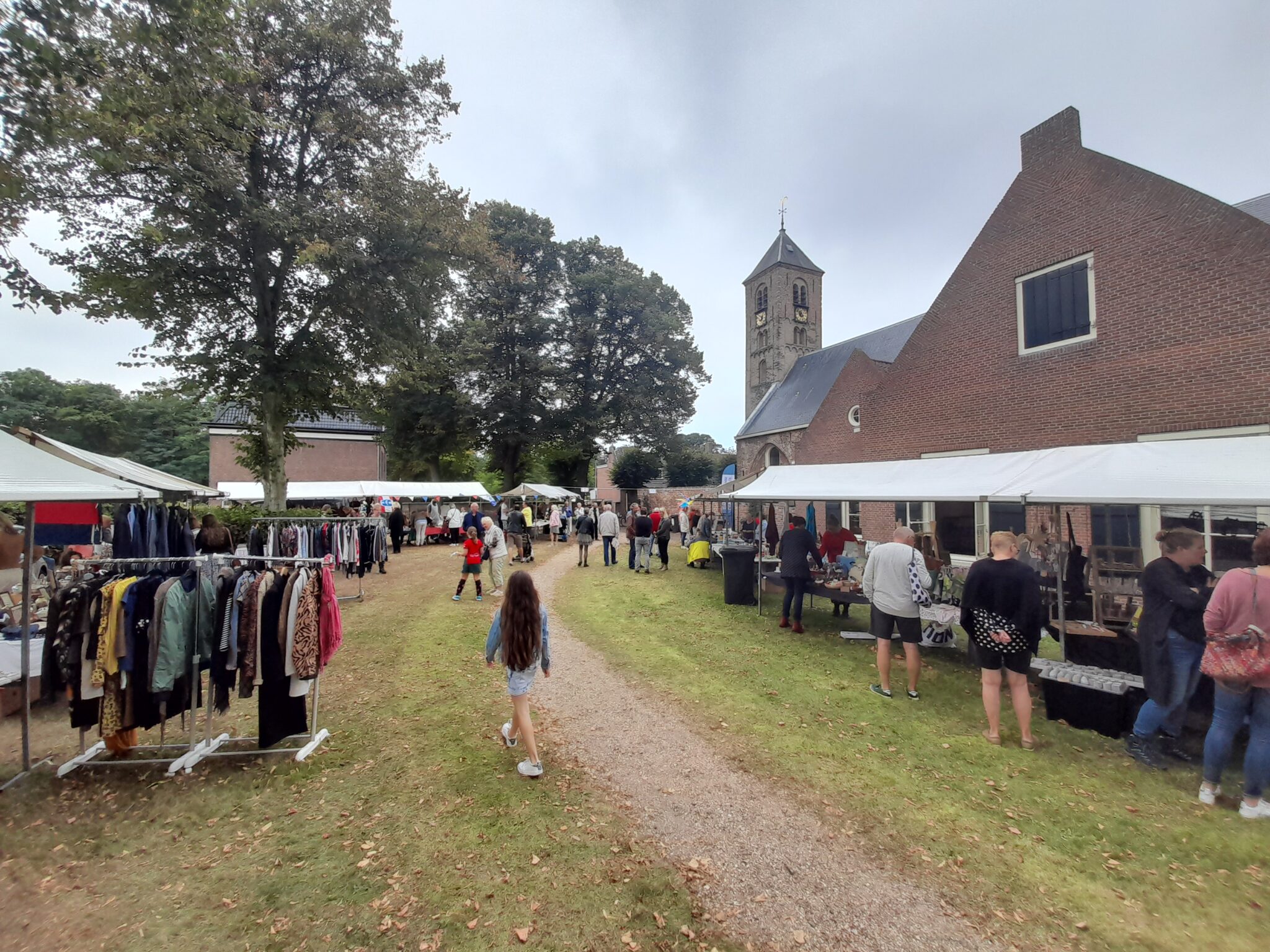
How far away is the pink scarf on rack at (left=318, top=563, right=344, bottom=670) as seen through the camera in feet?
14.0

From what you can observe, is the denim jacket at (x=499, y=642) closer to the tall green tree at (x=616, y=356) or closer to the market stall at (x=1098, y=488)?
the market stall at (x=1098, y=488)

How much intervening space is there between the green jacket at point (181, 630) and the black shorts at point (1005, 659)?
5816 mm

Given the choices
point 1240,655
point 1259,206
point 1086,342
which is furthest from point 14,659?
point 1259,206

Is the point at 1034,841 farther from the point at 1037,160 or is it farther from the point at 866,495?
the point at 1037,160

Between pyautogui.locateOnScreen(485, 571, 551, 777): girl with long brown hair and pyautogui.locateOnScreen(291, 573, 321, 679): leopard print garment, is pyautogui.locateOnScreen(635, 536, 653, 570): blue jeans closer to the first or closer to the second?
pyautogui.locateOnScreen(485, 571, 551, 777): girl with long brown hair

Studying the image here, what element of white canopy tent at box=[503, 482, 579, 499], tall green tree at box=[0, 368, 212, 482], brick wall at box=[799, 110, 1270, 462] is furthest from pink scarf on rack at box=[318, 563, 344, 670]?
tall green tree at box=[0, 368, 212, 482]

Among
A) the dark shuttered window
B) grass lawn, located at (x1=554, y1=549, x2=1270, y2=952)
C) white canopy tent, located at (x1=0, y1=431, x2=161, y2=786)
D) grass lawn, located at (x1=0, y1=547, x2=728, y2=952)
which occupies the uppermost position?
the dark shuttered window

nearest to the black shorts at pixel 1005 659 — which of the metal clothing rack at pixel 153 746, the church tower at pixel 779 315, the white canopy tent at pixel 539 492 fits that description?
the metal clothing rack at pixel 153 746

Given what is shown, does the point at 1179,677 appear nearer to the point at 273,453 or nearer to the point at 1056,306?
the point at 1056,306

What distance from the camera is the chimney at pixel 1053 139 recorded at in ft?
38.2

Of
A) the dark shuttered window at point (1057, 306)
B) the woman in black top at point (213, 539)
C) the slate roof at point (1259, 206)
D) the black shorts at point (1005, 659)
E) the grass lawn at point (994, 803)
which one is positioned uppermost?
the slate roof at point (1259, 206)

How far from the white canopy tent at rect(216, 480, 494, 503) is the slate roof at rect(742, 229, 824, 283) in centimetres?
2780

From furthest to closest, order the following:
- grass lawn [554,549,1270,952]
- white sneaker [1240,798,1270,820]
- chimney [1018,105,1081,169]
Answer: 1. chimney [1018,105,1081,169]
2. white sneaker [1240,798,1270,820]
3. grass lawn [554,549,1270,952]

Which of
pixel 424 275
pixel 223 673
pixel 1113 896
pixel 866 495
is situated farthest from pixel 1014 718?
pixel 424 275
